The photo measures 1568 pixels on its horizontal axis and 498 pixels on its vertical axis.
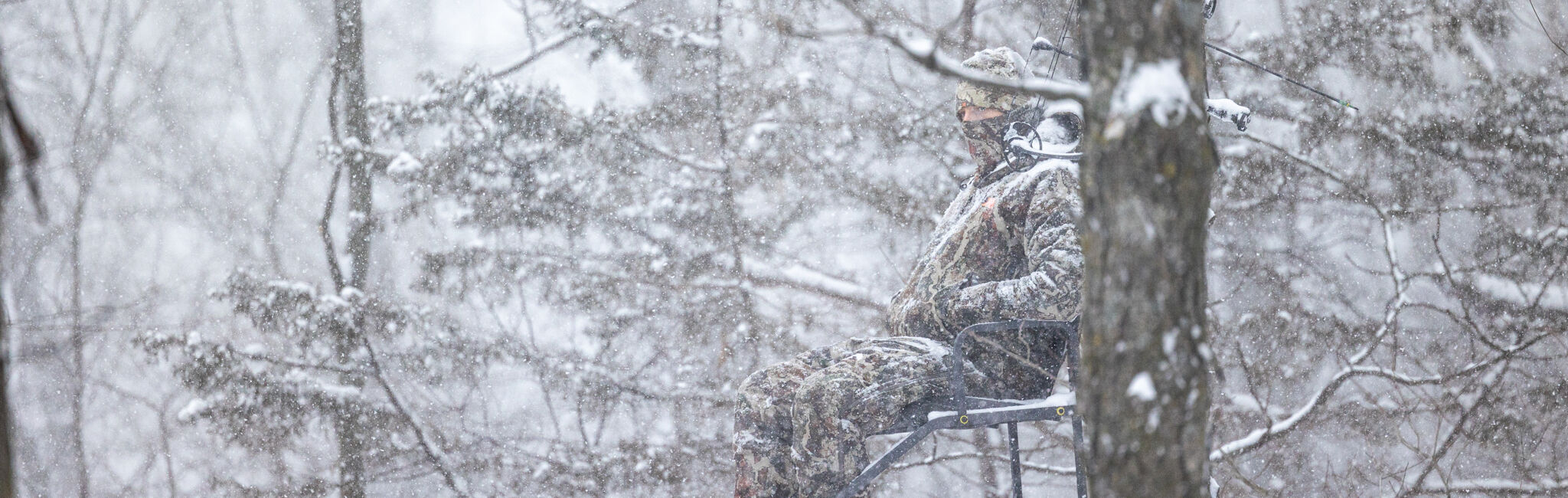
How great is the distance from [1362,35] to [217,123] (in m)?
7.52

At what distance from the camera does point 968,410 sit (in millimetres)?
2387

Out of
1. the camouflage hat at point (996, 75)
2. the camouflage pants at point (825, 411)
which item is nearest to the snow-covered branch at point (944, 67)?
the camouflage pants at point (825, 411)

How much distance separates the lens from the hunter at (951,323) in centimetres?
233

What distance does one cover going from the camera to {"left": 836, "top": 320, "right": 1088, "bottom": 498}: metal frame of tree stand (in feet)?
7.54

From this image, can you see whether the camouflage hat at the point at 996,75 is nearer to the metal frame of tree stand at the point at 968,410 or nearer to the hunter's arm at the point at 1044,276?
the hunter's arm at the point at 1044,276

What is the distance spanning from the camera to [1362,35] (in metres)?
5.95

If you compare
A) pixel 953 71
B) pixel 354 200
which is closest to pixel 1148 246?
pixel 953 71

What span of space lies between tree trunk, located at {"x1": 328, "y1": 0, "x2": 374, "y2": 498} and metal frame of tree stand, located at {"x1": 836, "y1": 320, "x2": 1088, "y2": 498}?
178 inches

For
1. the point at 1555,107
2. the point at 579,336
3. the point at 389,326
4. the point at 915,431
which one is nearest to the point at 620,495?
the point at 579,336

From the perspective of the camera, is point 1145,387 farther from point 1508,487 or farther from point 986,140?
point 1508,487

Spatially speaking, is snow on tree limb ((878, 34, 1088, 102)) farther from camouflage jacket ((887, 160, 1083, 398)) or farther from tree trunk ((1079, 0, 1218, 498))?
camouflage jacket ((887, 160, 1083, 398))

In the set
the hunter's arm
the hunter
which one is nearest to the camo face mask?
the hunter

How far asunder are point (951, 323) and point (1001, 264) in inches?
8.1

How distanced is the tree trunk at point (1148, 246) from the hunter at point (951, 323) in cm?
93
